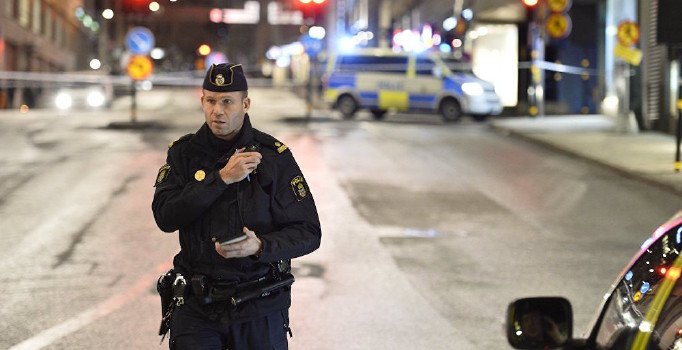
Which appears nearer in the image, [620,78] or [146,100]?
[620,78]

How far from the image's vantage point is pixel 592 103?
34.9 m

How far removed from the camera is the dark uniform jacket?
13.9 ft

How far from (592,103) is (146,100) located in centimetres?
1620

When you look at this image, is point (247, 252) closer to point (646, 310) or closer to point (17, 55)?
point (646, 310)

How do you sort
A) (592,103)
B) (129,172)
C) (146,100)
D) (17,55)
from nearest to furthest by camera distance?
(129,172), (592,103), (146,100), (17,55)

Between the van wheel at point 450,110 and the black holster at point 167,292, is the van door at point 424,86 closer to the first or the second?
the van wheel at point 450,110

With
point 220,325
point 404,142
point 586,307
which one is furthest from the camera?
point 404,142

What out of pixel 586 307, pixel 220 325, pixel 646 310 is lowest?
pixel 586 307

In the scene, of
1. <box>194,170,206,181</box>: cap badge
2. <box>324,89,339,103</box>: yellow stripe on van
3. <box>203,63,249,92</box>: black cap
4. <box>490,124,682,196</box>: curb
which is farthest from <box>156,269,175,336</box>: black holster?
<box>324,89,339,103</box>: yellow stripe on van

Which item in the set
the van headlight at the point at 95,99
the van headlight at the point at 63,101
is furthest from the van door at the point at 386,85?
the van headlight at the point at 63,101

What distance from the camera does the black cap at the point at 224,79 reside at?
432cm

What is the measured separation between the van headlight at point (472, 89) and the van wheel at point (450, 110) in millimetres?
461

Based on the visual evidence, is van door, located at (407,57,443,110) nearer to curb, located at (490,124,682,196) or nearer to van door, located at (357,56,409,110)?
van door, located at (357,56,409,110)

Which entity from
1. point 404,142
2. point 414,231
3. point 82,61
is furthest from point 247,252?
point 82,61
